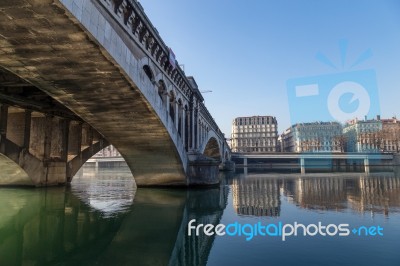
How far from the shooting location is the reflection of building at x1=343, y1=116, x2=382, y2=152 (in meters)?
115

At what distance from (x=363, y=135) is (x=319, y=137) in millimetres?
17345

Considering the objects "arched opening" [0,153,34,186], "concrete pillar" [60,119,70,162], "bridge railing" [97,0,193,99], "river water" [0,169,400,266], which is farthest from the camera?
"concrete pillar" [60,119,70,162]

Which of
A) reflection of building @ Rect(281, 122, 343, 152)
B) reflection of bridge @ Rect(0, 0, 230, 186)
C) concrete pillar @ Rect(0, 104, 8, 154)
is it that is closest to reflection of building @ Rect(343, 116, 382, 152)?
reflection of building @ Rect(281, 122, 343, 152)

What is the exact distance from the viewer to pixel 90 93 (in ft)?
55.8

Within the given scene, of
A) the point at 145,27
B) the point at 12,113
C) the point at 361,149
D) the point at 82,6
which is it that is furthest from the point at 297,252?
the point at 361,149

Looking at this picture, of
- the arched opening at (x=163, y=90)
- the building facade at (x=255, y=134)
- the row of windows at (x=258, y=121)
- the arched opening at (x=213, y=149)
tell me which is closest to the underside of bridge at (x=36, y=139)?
the arched opening at (x=163, y=90)

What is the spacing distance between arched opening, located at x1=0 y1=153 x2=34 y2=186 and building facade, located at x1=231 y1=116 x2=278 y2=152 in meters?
133

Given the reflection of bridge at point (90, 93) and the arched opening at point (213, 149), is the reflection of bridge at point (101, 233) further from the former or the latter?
the arched opening at point (213, 149)

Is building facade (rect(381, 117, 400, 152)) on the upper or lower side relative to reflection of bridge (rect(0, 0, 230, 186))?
upper

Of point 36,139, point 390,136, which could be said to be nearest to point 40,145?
point 36,139

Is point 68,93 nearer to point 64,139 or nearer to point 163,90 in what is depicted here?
point 163,90

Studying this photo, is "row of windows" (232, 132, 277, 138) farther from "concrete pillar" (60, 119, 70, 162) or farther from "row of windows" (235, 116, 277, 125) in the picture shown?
"concrete pillar" (60, 119, 70, 162)

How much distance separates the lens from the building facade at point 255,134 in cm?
15275

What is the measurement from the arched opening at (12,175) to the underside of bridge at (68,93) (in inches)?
35.2
